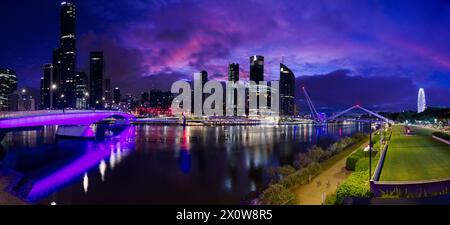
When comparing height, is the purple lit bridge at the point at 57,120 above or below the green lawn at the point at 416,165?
above

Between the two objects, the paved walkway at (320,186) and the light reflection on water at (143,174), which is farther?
the light reflection on water at (143,174)

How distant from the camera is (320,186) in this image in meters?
15.0

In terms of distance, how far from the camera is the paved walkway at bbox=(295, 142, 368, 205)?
1305cm

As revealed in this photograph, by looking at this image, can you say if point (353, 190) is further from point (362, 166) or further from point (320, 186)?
point (362, 166)

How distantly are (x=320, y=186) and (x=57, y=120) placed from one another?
110 feet

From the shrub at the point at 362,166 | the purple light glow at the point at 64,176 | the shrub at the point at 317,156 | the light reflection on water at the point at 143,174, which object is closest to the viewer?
the shrub at the point at 362,166

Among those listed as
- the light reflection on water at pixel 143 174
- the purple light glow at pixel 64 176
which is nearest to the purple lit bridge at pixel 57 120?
the light reflection on water at pixel 143 174

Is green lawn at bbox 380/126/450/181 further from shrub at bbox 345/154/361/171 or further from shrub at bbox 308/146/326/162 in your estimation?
shrub at bbox 308/146/326/162

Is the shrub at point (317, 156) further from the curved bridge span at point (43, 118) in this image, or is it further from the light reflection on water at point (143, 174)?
the curved bridge span at point (43, 118)

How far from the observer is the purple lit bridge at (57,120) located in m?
29.1

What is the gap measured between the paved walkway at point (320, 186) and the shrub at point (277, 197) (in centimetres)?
43
